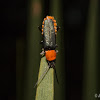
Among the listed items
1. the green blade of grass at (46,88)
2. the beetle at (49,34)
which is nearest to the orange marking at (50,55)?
the beetle at (49,34)

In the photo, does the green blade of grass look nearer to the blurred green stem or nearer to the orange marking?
the orange marking

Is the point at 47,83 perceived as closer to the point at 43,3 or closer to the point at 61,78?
the point at 61,78

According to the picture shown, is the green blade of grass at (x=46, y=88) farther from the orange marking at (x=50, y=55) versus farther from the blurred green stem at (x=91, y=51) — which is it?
the blurred green stem at (x=91, y=51)

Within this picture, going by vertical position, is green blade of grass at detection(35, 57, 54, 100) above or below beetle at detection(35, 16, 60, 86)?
below

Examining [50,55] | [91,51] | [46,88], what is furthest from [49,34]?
[46,88]

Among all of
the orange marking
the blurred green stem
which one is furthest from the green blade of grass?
the blurred green stem

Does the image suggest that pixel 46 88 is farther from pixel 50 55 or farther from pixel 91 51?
pixel 91 51

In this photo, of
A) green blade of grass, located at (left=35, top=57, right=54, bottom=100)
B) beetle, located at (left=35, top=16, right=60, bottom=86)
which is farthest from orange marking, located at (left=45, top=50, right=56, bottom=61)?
green blade of grass, located at (left=35, top=57, right=54, bottom=100)

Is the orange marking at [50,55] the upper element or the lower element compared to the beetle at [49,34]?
lower

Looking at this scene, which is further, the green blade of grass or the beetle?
the beetle

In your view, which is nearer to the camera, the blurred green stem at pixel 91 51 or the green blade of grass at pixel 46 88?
the green blade of grass at pixel 46 88

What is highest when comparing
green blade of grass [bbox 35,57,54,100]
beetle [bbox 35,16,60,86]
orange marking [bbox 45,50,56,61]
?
beetle [bbox 35,16,60,86]
